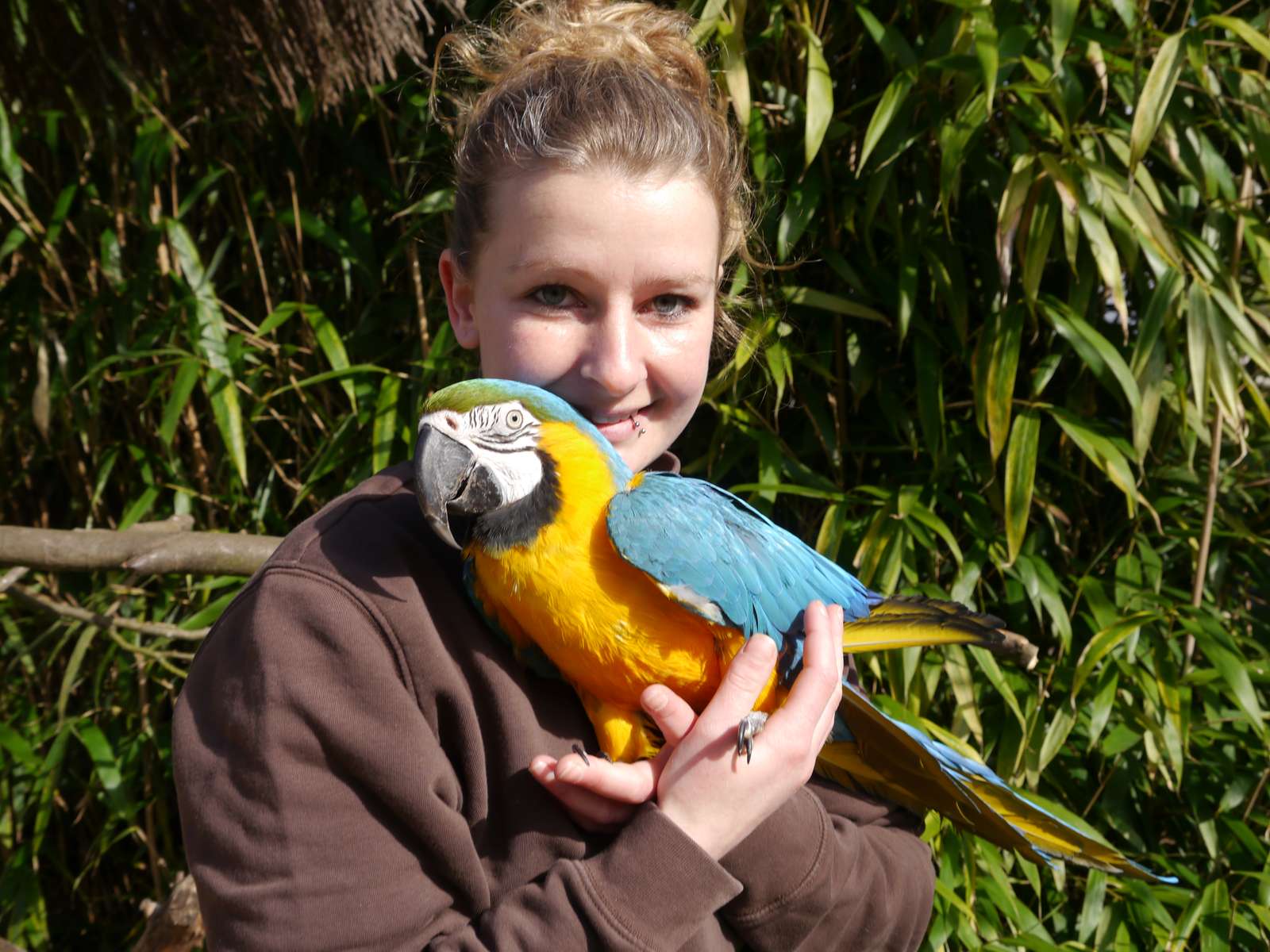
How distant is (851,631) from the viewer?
2.89ft

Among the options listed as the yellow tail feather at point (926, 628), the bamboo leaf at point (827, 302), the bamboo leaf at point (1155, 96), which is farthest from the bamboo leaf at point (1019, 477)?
the yellow tail feather at point (926, 628)

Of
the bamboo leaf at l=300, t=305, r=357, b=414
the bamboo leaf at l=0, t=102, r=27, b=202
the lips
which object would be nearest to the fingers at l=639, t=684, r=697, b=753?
the lips

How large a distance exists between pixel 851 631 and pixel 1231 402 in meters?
0.85

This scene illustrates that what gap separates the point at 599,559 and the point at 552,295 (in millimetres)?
208

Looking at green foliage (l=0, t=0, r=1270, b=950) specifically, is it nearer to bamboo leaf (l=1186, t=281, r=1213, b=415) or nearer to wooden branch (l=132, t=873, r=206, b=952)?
bamboo leaf (l=1186, t=281, r=1213, b=415)

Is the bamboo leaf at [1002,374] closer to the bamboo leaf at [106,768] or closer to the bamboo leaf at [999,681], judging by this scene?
the bamboo leaf at [999,681]

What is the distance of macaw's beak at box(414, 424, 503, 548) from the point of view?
70cm

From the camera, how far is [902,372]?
1.70 metres

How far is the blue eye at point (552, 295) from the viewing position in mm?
798

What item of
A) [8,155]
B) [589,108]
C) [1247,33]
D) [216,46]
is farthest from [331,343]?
[1247,33]

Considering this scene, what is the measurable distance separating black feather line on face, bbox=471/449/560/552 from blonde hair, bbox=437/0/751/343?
9.6 inches

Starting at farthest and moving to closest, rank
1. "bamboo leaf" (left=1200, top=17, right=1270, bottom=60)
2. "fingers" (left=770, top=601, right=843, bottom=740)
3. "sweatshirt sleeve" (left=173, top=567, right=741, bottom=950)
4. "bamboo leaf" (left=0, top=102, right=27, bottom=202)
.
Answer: "bamboo leaf" (left=0, top=102, right=27, bottom=202) → "bamboo leaf" (left=1200, top=17, right=1270, bottom=60) → "fingers" (left=770, top=601, right=843, bottom=740) → "sweatshirt sleeve" (left=173, top=567, right=741, bottom=950)

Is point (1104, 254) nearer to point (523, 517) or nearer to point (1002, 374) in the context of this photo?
point (1002, 374)

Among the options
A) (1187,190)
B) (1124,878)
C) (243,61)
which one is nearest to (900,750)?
(1124,878)
